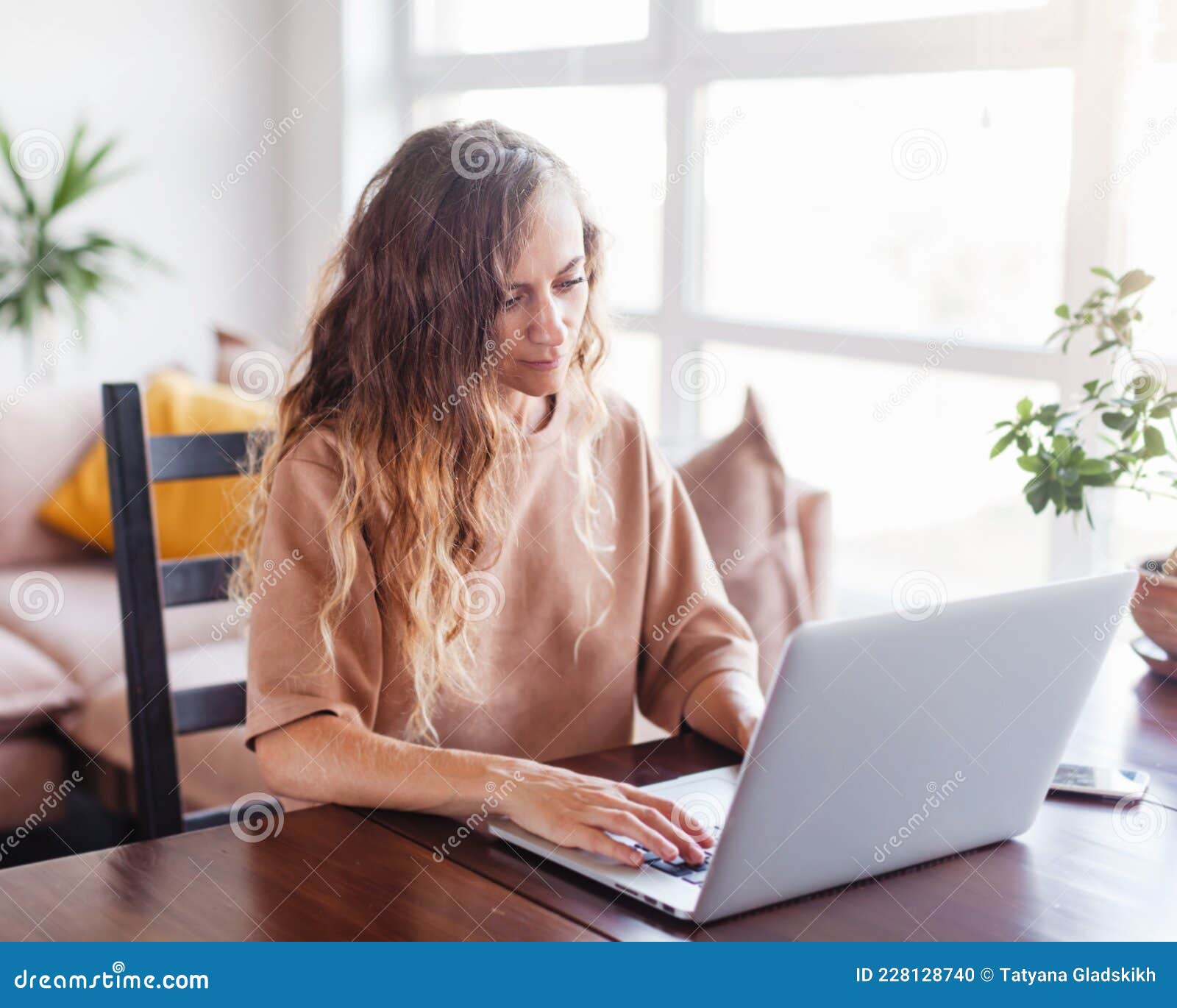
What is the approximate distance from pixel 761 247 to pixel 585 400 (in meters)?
1.67

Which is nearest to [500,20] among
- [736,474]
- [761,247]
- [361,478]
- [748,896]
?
[761,247]

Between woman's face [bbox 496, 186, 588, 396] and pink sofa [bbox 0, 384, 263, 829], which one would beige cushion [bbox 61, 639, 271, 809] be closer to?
pink sofa [bbox 0, 384, 263, 829]

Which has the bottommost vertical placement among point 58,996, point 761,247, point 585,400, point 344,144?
point 58,996

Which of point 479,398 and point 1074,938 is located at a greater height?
point 479,398

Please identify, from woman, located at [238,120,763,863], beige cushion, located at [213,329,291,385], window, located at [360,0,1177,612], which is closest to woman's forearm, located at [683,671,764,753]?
woman, located at [238,120,763,863]

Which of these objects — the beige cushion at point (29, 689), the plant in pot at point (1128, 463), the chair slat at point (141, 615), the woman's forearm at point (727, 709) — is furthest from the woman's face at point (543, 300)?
the beige cushion at point (29, 689)

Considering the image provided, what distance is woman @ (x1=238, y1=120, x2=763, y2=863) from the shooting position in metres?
1.32

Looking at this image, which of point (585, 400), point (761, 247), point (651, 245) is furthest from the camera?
point (651, 245)

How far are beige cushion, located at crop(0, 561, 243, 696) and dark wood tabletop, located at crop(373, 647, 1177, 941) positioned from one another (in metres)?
1.71

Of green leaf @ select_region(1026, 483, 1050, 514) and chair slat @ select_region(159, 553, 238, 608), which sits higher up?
green leaf @ select_region(1026, 483, 1050, 514)

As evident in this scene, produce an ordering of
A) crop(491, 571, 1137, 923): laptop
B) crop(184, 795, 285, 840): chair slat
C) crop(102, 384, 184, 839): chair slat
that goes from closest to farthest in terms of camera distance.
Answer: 1. crop(491, 571, 1137, 923): laptop
2. crop(184, 795, 285, 840): chair slat
3. crop(102, 384, 184, 839): chair slat

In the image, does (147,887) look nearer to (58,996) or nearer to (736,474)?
(58,996)

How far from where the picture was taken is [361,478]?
141 centimetres

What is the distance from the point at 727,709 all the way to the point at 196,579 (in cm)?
77
